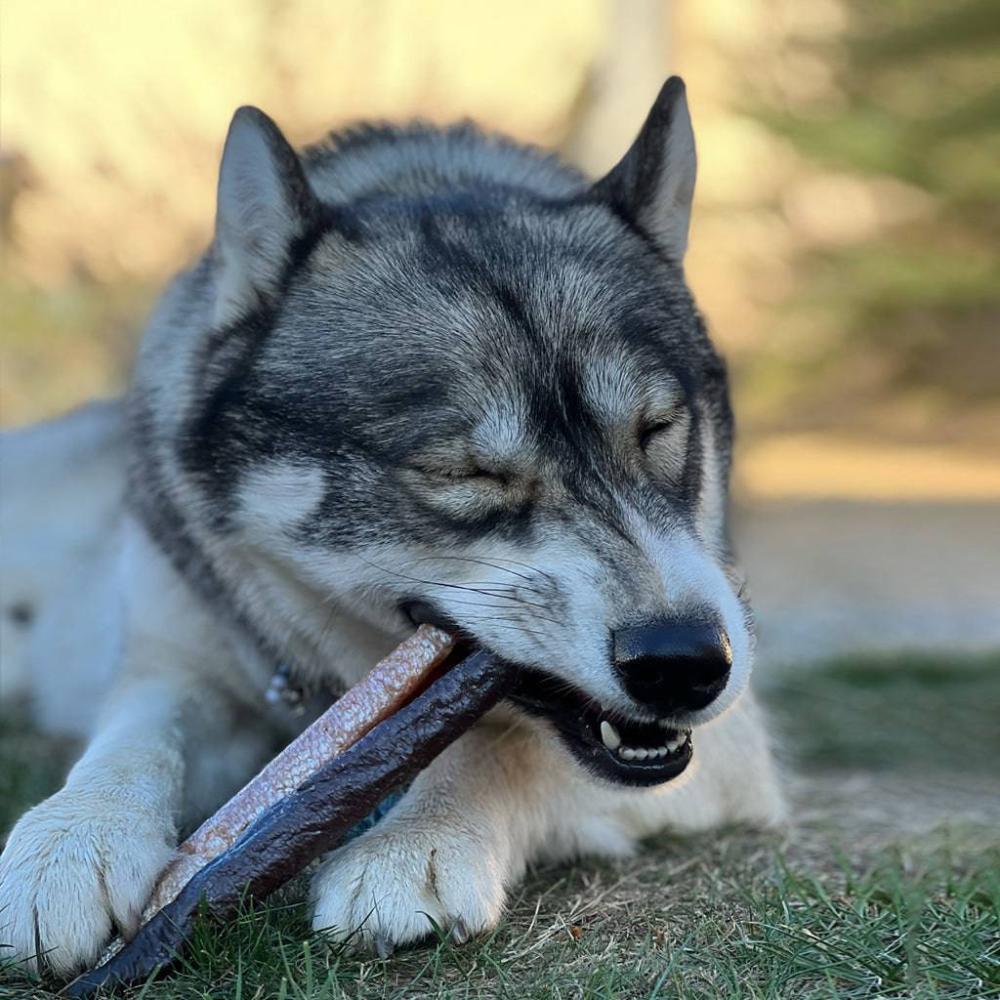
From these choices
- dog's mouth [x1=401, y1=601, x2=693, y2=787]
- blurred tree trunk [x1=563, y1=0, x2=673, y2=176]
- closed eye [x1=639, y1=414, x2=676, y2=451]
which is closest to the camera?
dog's mouth [x1=401, y1=601, x2=693, y2=787]

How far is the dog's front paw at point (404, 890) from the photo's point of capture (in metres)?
2.21

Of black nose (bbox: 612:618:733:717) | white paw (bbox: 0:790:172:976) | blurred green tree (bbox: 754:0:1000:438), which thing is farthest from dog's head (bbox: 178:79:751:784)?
blurred green tree (bbox: 754:0:1000:438)

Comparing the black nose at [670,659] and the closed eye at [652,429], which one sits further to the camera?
the closed eye at [652,429]

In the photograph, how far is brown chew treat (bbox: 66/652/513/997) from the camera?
216 cm

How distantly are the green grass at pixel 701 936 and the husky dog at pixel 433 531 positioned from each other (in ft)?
0.24

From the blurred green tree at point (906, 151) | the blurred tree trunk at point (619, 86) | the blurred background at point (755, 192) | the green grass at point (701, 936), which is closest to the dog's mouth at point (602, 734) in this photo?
the green grass at point (701, 936)

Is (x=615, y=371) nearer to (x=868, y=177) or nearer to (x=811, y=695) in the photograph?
(x=811, y=695)

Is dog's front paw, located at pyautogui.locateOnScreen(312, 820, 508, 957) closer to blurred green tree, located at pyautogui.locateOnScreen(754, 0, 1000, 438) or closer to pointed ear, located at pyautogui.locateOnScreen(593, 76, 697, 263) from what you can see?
pointed ear, located at pyautogui.locateOnScreen(593, 76, 697, 263)

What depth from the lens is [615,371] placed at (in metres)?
2.69

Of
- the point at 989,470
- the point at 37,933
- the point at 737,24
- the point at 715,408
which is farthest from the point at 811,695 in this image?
the point at 737,24

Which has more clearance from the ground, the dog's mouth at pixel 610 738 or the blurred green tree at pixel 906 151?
the blurred green tree at pixel 906 151

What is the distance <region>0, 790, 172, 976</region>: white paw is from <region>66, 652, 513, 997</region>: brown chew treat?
0.17 ft

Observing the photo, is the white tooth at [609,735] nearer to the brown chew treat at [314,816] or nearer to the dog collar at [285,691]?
the brown chew treat at [314,816]

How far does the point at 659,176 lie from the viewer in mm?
3225
